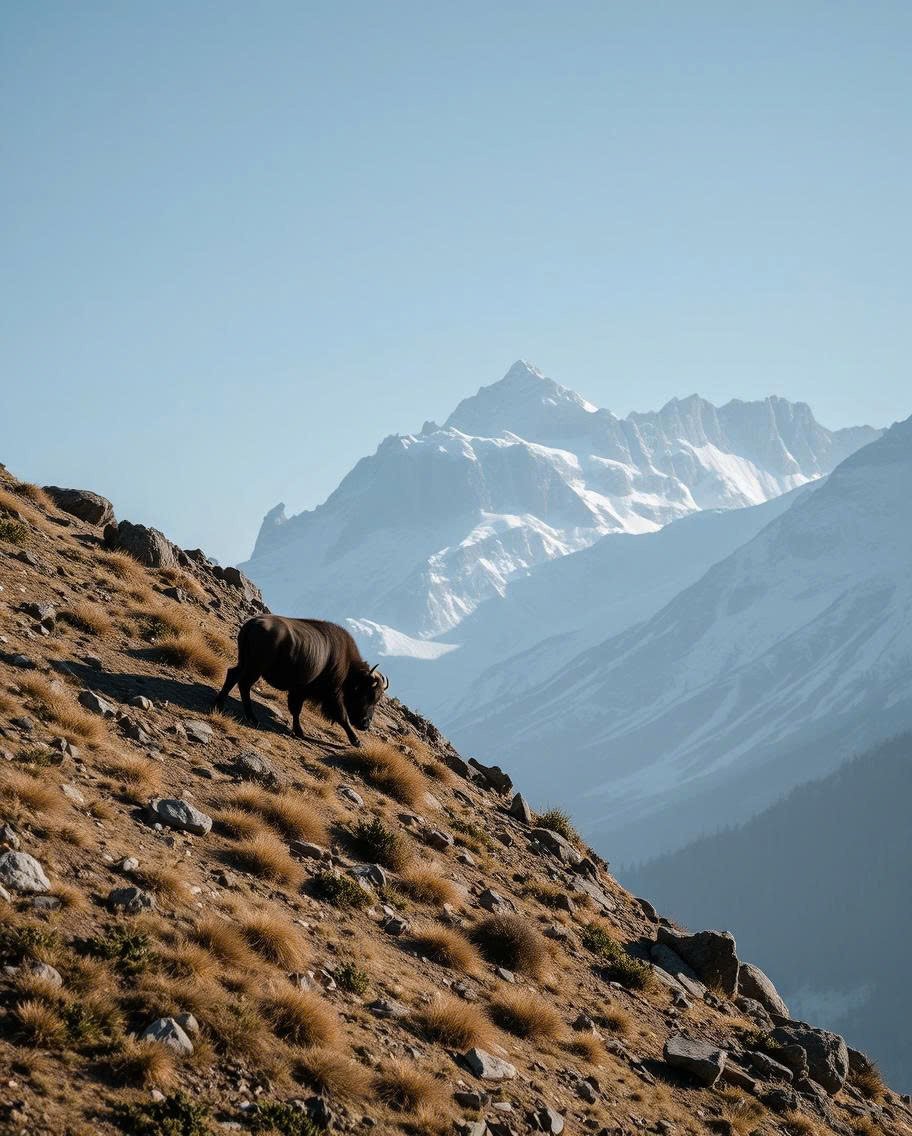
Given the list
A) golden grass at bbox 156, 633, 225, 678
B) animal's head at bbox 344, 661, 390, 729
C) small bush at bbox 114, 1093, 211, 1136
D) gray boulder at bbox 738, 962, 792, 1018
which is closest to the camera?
small bush at bbox 114, 1093, 211, 1136

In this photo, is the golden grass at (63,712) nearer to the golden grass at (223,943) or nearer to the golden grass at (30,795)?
the golden grass at (30,795)

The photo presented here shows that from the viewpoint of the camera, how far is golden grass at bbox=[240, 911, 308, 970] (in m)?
11.9

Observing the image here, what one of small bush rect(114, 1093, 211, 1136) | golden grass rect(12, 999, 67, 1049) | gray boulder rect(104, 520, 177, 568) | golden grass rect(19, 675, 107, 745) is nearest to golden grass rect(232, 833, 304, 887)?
golden grass rect(19, 675, 107, 745)

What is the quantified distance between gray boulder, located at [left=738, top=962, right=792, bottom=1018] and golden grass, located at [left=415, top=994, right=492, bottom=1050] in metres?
9.81

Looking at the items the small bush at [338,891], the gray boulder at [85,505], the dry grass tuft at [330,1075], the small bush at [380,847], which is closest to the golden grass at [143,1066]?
the dry grass tuft at [330,1075]

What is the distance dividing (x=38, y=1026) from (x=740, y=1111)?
31.3 feet

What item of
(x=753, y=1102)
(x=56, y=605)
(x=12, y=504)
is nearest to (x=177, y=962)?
(x=753, y=1102)

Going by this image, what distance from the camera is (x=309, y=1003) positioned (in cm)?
1089

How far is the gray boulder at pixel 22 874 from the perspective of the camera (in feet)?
35.7

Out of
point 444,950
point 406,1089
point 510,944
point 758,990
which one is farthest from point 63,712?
point 758,990

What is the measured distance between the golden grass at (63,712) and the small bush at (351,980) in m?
4.95

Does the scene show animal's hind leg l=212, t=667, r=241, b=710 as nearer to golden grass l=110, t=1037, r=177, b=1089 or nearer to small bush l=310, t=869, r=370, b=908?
small bush l=310, t=869, r=370, b=908

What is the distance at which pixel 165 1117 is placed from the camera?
8.86 metres

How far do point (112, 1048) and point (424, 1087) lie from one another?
3.13 metres
